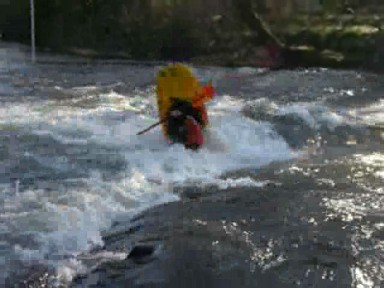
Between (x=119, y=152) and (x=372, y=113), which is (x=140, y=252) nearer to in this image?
(x=119, y=152)

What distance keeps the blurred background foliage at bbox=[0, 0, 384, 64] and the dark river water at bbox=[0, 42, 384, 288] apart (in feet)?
12.7

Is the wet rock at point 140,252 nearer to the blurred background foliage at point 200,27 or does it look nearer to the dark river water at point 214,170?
the dark river water at point 214,170

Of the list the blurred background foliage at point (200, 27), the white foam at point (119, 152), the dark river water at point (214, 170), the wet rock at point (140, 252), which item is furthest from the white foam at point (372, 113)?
the wet rock at point (140, 252)

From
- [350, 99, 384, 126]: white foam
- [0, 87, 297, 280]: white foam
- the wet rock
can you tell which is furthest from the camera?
[350, 99, 384, 126]: white foam

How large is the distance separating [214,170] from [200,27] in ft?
39.4

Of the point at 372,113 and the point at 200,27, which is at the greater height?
the point at 200,27

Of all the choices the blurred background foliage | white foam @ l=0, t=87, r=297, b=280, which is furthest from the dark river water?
the blurred background foliage

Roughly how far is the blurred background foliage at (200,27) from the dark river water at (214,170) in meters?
3.86

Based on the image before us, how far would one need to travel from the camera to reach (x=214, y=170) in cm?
862

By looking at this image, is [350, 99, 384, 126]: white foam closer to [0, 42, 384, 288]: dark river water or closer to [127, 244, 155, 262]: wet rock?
[0, 42, 384, 288]: dark river water

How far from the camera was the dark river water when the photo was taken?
19.0 feet

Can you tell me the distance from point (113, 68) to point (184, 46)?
2.77 metres

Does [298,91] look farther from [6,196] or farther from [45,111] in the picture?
[6,196]

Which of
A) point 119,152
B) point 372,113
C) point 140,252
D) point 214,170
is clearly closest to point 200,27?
point 372,113
